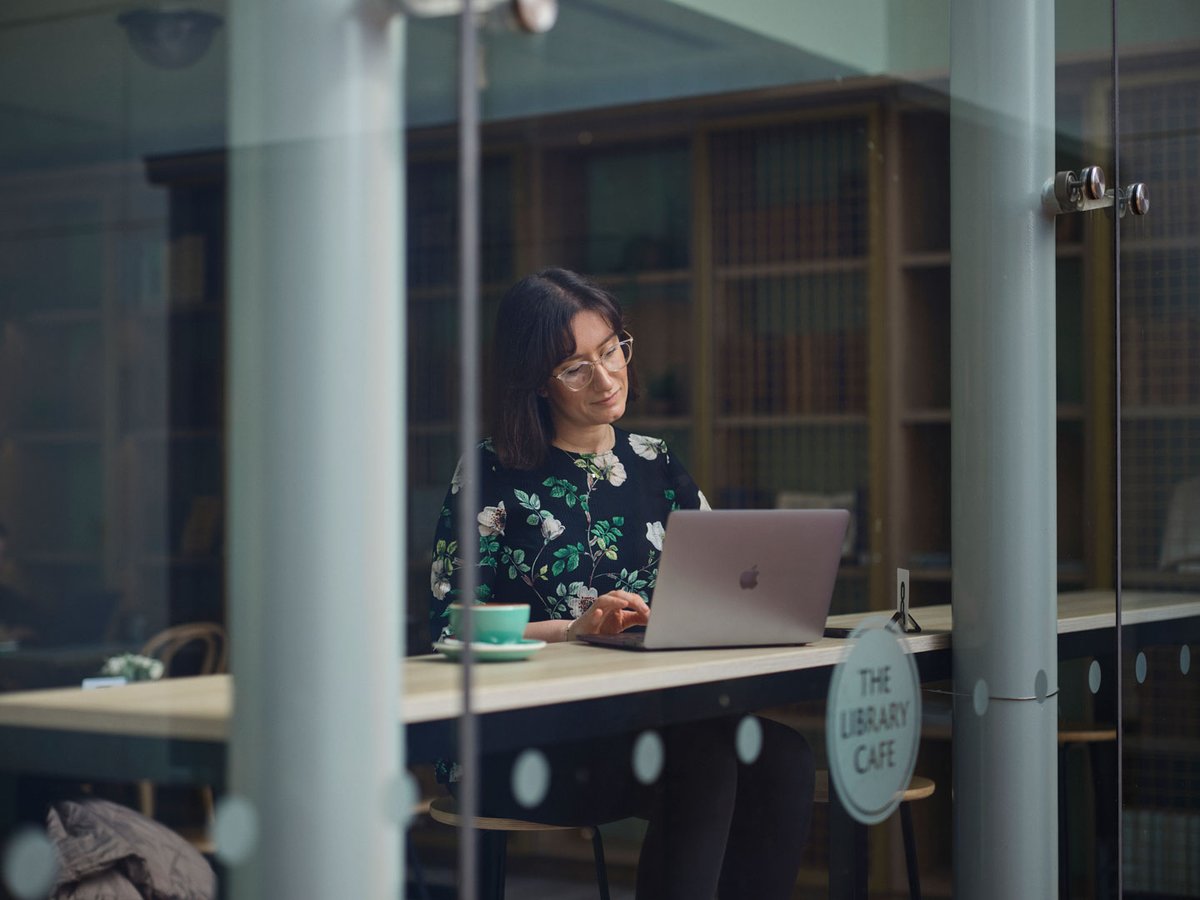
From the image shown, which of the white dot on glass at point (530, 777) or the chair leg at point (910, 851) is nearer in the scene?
the white dot on glass at point (530, 777)

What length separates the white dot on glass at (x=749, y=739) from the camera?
1.91m

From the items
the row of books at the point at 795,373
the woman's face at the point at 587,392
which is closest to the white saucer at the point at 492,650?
the woman's face at the point at 587,392

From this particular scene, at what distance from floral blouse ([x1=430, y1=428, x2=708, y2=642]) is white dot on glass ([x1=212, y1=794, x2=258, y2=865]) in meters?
1.05

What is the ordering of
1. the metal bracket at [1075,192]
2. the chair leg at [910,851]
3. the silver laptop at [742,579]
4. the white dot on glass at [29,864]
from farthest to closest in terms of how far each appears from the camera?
1. the metal bracket at [1075,192]
2. the chair leg at [910,851]
3. the silver laptop at [742,579]
4. the white dot on glass at [29,864]

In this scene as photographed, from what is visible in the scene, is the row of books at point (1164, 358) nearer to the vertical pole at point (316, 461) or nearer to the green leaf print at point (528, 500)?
the green leaf print at point (528, 500)

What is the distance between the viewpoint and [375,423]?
1.37 m

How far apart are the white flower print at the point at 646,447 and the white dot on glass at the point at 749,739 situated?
2.63ft

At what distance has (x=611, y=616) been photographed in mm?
2160

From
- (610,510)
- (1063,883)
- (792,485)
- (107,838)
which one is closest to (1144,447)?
(1063,883)

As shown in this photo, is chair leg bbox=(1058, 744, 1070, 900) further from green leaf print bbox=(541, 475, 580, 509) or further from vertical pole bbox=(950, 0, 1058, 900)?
green leaf print bbox=(541, 475, 580, 509)

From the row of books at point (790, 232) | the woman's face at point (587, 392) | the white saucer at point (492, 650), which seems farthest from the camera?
the row of books at point (790, 232)

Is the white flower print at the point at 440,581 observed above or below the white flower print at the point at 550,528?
below

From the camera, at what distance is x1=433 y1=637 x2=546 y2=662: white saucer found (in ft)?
A: 5.04

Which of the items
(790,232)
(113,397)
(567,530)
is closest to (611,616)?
(567,530)
